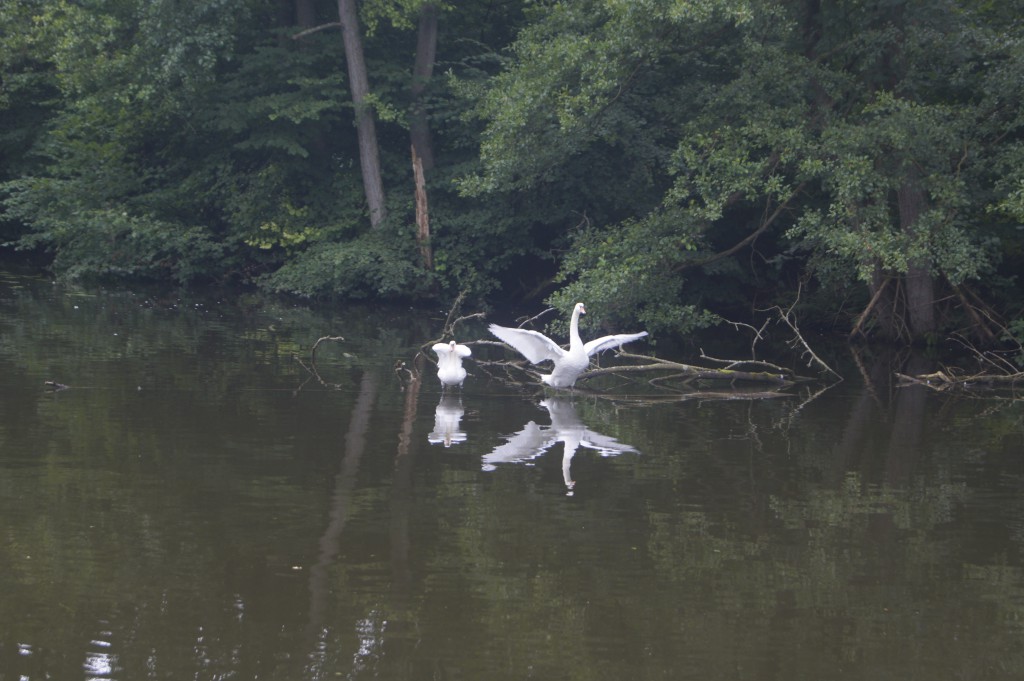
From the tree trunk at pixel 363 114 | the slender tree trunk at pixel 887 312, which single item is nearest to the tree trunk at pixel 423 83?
the tree trunk at pixel 363 114

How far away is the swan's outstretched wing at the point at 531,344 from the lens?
1309 cm

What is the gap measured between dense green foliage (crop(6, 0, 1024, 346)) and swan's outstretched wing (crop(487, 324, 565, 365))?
334cm

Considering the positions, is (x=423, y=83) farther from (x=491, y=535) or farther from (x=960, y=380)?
(x=491, y=535)

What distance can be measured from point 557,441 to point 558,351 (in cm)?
250

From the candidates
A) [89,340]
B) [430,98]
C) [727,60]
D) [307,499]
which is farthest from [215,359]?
[430,98]

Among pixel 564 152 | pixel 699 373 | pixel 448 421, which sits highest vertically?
pixel 564 152

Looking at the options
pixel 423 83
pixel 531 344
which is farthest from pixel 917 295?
pixel 423 83

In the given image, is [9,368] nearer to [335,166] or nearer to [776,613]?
[776,613]

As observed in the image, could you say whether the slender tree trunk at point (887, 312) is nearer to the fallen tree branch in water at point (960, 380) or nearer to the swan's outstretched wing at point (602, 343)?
the fallen tree branch in water at point (960, 380)

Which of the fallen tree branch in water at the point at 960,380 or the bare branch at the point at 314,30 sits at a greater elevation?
the bare branch at the point at 314,30

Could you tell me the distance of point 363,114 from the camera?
24.9m

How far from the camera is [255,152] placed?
87.9 ft

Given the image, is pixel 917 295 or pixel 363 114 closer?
pixel 917 295

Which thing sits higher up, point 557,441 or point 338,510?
point 557,441
